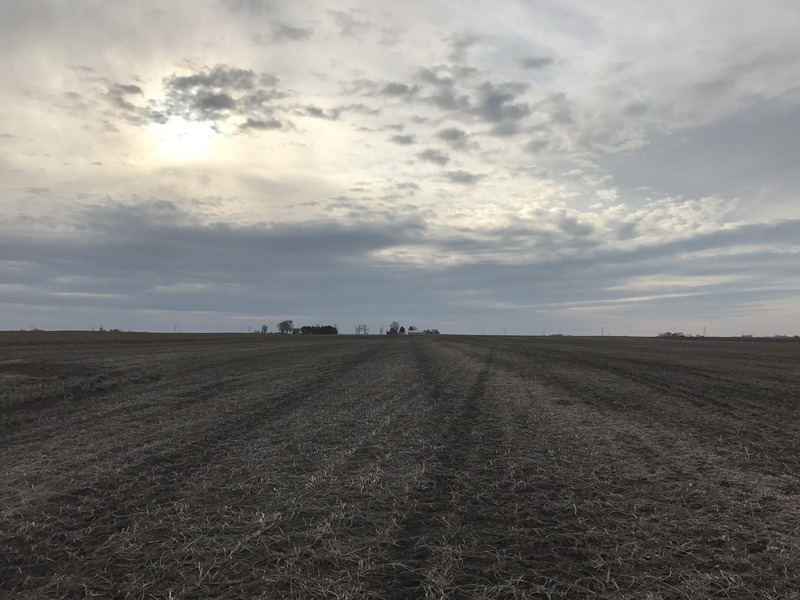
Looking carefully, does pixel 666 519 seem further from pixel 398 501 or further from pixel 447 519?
pixel 398 501

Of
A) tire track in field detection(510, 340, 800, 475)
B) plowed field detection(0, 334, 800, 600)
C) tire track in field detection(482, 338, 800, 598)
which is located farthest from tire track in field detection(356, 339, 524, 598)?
tire track in field detection(510, 340, 800, 475)

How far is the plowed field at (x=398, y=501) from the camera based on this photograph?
476 centimetres

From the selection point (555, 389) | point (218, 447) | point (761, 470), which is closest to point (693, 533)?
point (761, 470)

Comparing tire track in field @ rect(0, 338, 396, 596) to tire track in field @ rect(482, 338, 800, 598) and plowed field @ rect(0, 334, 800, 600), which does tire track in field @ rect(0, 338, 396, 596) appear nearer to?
plowed field @ rect(0, 334, 800, 600)

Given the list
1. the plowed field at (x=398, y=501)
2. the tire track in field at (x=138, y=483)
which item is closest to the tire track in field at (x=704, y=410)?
the plowed field at (x=398, y=501)

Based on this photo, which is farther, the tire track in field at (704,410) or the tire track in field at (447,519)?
the tire track in field at (704,410)

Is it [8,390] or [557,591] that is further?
[8,390]

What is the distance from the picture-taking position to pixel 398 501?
688 cm

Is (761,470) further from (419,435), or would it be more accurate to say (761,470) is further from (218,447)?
(218,447)

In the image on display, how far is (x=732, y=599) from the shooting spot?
173 inches

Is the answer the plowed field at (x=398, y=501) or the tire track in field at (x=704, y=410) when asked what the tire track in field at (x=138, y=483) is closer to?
the plowed field at (x=398, y=501)

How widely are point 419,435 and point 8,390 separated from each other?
15703 millimetres

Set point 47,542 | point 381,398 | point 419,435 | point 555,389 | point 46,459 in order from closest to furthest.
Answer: point 47,542
point 46,459
point 419,435
point 381,398
point 555,389

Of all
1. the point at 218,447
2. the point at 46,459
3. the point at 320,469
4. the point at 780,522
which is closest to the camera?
the point at 780,522
